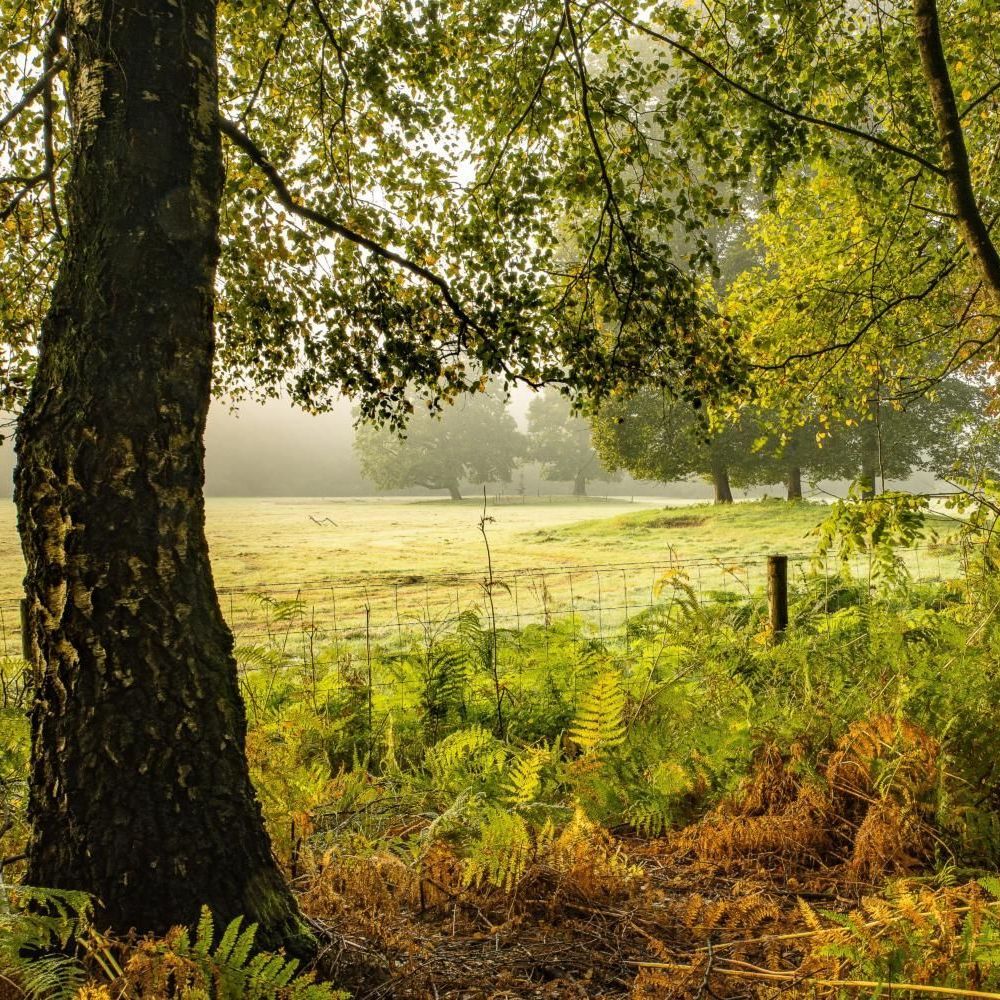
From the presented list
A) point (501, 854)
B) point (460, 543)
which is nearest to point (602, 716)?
point (501, 854)

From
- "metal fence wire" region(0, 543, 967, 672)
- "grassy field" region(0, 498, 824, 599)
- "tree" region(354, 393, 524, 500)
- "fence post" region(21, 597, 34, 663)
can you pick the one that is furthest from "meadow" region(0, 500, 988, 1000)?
"tree" region(354, 393, 524, 500)

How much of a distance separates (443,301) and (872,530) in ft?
10.6

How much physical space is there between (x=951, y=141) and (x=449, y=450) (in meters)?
56.5

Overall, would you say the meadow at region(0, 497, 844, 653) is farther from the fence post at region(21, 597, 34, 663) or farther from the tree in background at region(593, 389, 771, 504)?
the fence post at region(21, 597, 34, 663)

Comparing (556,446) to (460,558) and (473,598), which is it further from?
(473,598)

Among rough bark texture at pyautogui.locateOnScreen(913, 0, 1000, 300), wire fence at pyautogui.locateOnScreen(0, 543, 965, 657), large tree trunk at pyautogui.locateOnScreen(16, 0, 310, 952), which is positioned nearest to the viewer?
large tree trunk at pyautogui.locateOnScreen(16, 0, 310, 952)

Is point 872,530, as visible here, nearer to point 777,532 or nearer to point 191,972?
point 191,972

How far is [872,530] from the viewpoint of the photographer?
4.38 m

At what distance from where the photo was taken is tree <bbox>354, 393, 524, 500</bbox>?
188 feet

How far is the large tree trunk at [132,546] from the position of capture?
2043 mm

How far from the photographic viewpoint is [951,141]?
4.52 meters

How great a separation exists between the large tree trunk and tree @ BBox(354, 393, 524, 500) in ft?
178

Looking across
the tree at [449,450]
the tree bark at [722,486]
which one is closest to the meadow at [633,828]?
the tree bark at [722,486]

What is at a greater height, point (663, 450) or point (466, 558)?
point (663, 450)
